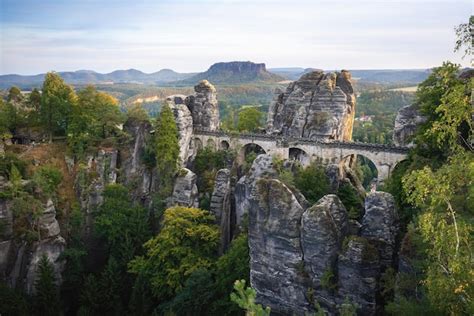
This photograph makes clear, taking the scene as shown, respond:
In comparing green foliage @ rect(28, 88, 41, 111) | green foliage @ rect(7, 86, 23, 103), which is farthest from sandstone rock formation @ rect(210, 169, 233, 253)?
green foliage @ rect(7, 86, 23, 103)

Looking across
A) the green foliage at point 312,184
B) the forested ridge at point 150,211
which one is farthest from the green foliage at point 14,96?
the green foliage at point 312,184

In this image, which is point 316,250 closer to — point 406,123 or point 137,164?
point 406,123

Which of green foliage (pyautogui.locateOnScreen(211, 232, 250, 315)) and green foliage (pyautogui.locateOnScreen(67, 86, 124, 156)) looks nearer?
green foliage (pyautogui.locateOnScreen(211, 232, 250, 315))

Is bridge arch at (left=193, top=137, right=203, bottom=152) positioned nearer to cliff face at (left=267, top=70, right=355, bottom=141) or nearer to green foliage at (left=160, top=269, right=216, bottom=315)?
cliff face at (left=267, top=70, right=355, bottom=141)

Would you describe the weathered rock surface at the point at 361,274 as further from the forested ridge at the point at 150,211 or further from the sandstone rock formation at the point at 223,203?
the sandstone rock formation at the point at 223,203

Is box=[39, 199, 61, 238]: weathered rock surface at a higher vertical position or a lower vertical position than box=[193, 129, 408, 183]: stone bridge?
→ lower

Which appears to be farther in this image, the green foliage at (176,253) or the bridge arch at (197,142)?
the bridge arch at (197,142)
